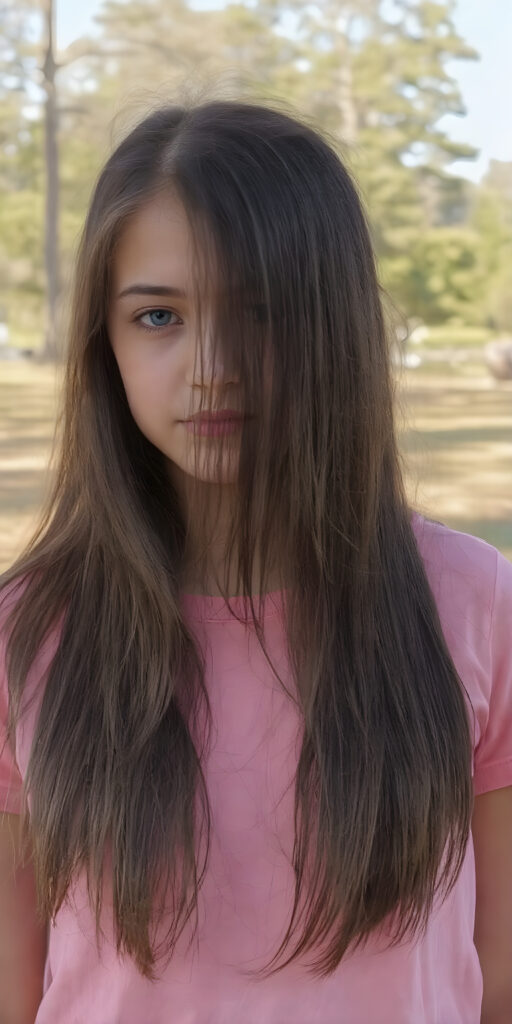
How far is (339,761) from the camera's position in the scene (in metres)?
0.96

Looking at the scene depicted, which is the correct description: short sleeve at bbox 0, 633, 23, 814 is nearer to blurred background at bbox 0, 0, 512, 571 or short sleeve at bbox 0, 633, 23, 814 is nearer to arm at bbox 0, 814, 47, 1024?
arm at bbox 0, 814, 47, 1024

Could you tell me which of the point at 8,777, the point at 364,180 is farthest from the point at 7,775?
the point at 364,180

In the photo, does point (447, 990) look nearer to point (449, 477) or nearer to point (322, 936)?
point (322, 936)

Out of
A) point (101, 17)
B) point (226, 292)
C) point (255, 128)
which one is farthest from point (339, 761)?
point (101, 17)

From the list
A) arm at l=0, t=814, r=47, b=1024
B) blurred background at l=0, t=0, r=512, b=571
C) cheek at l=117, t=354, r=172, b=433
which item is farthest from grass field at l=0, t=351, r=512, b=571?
cheek at l=117, t=354, r=172, b=433

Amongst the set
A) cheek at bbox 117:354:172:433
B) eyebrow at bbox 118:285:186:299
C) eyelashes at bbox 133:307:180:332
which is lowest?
cheek at bbox 117:354:172:433

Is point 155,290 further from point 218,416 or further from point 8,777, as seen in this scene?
point 8,777

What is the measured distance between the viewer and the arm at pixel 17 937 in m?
1.07

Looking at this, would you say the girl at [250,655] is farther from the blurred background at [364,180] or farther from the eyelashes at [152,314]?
the blurred background at [364,180]

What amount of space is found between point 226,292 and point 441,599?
1.11 feet

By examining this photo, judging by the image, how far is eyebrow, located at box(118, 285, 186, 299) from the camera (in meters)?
0.93

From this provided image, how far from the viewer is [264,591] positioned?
1.05 m

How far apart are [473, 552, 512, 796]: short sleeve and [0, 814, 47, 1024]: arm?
43 cm

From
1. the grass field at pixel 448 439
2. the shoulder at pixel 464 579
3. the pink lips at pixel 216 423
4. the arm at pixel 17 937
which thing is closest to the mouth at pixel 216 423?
the pink lips at pixel 216 423
